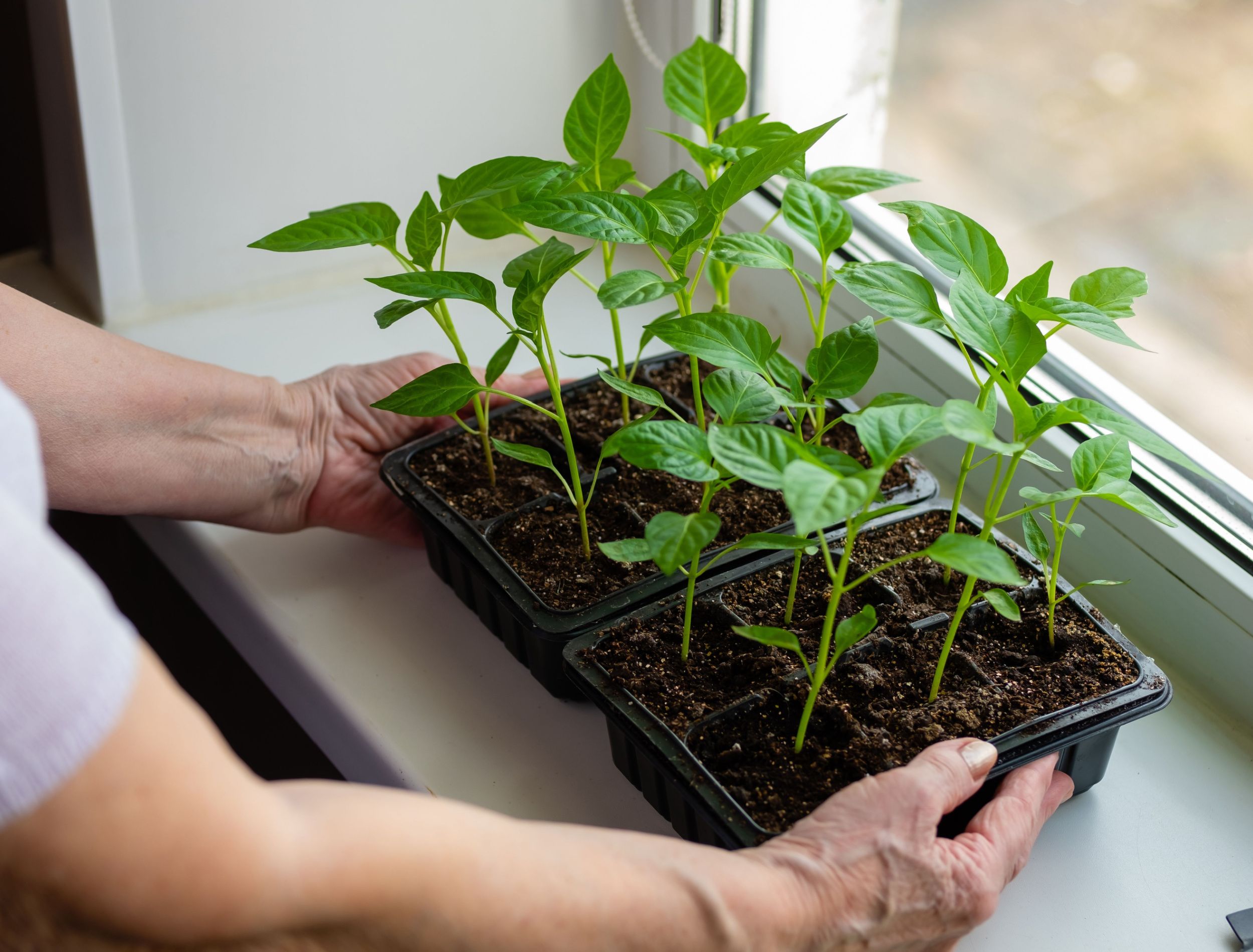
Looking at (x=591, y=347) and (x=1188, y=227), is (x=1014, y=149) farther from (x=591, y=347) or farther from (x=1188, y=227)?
(x=591, y=347)

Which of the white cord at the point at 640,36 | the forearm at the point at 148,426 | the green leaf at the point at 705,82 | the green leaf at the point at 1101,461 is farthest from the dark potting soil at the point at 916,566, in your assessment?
the white cord at the point at 640,36

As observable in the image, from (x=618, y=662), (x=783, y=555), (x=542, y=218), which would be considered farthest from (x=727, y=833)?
(x=542, y=218)

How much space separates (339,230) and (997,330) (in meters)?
0.45

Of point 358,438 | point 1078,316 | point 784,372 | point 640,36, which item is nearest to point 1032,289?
point 1078,316

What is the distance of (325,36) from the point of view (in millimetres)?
1161

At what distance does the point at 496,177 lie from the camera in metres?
0.74

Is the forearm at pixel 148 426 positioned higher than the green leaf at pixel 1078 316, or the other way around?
the green leaf at pixel 1078 316

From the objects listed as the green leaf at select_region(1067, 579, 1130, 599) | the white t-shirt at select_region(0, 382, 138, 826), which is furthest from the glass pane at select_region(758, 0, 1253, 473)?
the white t-shirt at select_region(0, 382, 138, 826)

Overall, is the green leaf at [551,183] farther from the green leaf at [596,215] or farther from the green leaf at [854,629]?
the green leaf at [854,629]

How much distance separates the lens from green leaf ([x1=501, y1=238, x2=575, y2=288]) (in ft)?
2.33

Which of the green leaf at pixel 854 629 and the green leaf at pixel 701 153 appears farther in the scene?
the green leaf at pixel 701 153

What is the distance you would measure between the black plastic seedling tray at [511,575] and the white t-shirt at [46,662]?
41cm

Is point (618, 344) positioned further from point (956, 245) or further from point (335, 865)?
point (335, 865)

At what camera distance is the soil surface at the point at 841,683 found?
2.20ft
